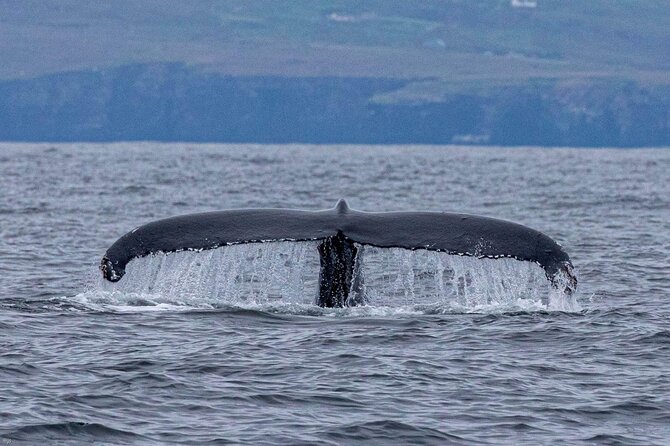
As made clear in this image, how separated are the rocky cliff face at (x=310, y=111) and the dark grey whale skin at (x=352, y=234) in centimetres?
13773

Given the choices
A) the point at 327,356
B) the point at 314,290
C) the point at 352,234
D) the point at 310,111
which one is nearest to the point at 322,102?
the point at 310,111

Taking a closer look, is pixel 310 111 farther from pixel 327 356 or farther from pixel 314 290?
pixel 327 356

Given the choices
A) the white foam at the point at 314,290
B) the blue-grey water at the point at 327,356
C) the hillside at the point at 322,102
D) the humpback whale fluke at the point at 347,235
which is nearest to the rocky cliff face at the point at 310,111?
the hillside at the point at 322,102

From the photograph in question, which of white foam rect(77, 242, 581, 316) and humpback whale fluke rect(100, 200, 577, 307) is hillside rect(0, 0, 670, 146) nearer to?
white foam rect(77, 242, 581, 316)

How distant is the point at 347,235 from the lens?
11906 millimetres

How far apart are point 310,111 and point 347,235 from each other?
151 m

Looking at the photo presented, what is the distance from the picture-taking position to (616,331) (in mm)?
12953

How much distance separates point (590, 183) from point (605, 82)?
114859 mm

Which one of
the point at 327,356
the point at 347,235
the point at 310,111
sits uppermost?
the point at 310,111

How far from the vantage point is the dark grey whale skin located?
1140 cm

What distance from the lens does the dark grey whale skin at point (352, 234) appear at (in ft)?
37.4

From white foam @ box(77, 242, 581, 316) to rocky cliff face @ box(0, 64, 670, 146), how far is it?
433ft

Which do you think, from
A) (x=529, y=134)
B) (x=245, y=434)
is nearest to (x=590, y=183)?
(x=245, y=434)

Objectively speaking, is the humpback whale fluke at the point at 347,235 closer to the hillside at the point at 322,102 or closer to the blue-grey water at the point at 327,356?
the blue-grey water at the point at 327,356
